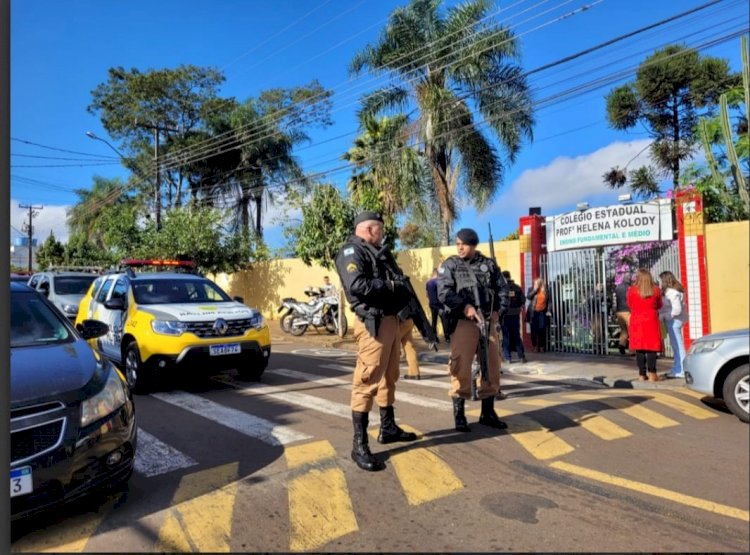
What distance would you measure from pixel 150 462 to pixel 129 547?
148 cm

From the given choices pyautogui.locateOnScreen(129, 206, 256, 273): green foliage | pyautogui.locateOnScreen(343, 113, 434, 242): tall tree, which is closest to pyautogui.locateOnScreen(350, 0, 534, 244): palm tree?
pyautogui.locateOnScreen(343, 113, 434, 242): tall tree

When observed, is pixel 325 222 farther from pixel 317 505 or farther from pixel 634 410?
pixel 317 505

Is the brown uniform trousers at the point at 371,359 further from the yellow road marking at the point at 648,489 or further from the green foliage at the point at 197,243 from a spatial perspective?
the green foliage at the point at 197,243

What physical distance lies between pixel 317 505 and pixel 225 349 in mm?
4066

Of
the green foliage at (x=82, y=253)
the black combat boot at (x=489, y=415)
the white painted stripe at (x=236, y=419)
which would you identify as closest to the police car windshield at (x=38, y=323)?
the white painted stripe at (x=236, y=419)

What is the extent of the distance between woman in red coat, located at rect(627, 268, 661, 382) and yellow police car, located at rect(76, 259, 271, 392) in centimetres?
470

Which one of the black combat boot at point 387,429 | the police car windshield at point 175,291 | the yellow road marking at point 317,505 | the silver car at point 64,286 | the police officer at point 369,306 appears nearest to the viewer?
the yellow road marking at point 317,505

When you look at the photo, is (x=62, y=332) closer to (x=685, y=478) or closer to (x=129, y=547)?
(x=129, y=547)

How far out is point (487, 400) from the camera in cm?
496

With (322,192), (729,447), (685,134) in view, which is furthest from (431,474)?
(322,192)

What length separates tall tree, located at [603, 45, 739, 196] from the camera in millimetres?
1326

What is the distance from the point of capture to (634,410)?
527 cm

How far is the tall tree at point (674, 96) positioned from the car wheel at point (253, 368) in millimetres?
6609

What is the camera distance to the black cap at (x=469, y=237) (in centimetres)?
475
